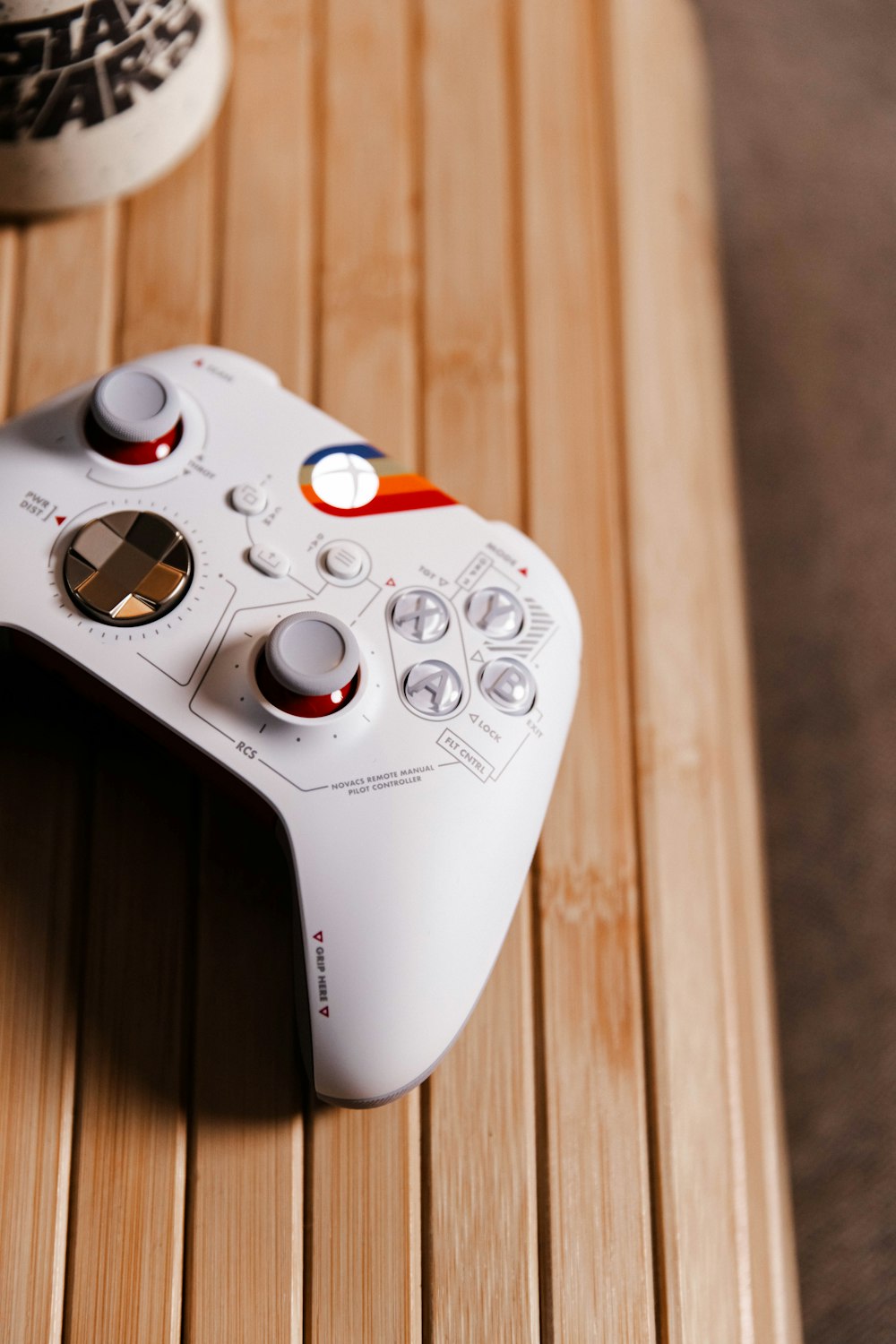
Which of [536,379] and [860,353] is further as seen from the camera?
[860,353]

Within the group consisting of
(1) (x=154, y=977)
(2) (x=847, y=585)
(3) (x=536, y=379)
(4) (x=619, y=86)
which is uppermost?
(4) (x=619, y=86)

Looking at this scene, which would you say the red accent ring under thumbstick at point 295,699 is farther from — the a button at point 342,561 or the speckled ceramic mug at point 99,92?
the speckled ceramic mug at point 99,92

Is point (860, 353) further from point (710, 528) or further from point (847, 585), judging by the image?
point (710, 528)

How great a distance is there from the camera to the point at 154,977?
0.46 metres

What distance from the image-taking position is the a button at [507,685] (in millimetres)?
439

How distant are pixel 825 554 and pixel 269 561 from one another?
0.68 metres

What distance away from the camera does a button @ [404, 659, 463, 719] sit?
16.9 inches

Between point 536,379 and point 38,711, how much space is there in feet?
0.93

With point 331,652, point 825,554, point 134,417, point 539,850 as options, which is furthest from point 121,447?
point 825,554

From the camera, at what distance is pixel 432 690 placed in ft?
1.41

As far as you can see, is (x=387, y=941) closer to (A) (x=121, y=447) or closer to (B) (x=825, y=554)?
(A) (x=121, y=447)

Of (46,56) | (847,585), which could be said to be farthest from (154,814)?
(847,585)

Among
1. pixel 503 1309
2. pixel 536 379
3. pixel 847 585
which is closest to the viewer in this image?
pixel 503 1309

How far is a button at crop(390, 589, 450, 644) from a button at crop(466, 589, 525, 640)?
0.01 meters
